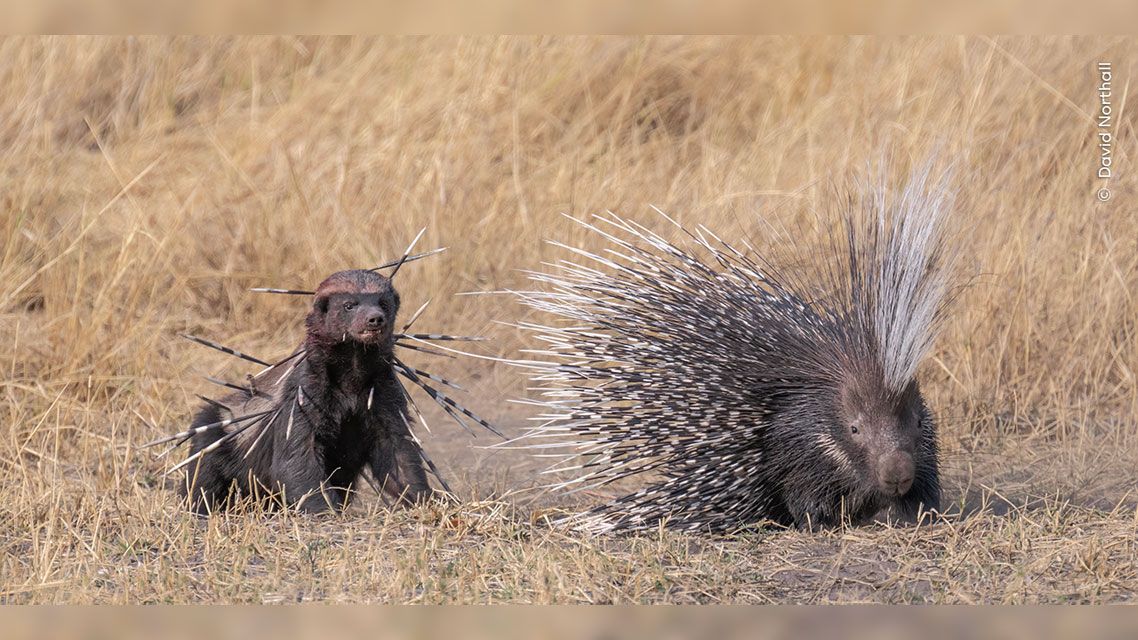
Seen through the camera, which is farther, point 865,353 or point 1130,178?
point 1130,178

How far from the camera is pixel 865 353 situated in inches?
150

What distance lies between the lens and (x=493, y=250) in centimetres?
645

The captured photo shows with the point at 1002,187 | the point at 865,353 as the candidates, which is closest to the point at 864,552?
the point at 865,353

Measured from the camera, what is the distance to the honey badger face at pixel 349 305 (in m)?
3.88

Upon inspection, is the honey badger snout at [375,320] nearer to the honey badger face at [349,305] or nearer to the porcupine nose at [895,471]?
the honey badger face at [349,305]

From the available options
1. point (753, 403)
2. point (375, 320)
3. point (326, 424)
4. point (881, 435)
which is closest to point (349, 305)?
point (375, 320)

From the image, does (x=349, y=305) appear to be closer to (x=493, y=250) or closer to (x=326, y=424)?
(x=326, y=424)

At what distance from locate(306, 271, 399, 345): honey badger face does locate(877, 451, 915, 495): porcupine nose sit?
1428 mm

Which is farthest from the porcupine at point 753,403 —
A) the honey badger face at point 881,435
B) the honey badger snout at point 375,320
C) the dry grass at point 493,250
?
the honey badger snout at point 375,320

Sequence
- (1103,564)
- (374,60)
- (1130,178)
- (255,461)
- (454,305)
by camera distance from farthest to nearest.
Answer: (374,60)
(454,305)
(1130,178)
(255,461)
(1103,564)

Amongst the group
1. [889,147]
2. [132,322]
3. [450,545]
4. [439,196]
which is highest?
[889,147]

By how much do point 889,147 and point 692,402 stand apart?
110 inches

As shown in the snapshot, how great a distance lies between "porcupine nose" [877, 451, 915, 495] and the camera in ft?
Answer: 12.1

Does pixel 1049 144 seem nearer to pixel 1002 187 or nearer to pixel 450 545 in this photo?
pixel 1002 187
